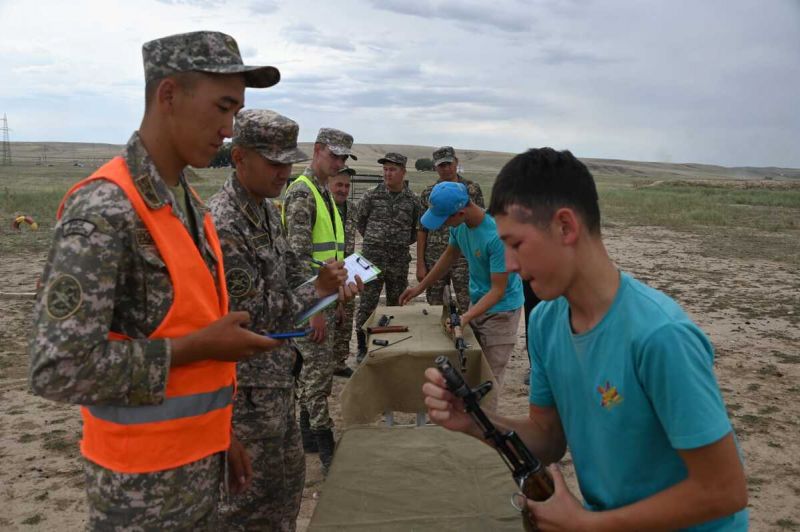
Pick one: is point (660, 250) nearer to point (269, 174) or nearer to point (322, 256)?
point (322, 256)

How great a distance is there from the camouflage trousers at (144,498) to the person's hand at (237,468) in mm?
341

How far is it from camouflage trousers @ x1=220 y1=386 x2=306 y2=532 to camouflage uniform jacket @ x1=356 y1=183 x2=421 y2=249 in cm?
462

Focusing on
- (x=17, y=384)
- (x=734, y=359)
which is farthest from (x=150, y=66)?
(x=734, y=359)

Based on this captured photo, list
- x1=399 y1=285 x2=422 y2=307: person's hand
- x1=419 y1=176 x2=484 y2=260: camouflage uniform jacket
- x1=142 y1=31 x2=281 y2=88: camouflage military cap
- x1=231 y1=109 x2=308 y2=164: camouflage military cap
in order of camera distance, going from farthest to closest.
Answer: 1. x1=419 y1=176 x2=484 y2=260: camouflage uniform jacket
2. x1=399 y1=285 x2=422 y2=307: person's hand
3. x1=231 y1=109 x2=308 y2=164: camouflage military cap
4. x1=142 y1=31 x2=281 y2=88: camouflage military cap

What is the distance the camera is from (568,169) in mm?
1689

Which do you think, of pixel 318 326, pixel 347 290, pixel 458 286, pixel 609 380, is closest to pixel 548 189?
pixel 609 380

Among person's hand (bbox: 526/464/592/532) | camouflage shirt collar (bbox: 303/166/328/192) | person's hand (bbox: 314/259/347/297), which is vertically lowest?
person's hand (bbox: 526/464/592/532)

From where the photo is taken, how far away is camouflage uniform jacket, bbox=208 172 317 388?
2717 millimetres

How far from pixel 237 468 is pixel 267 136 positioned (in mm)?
1514

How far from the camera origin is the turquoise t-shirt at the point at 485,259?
4402 millimetres

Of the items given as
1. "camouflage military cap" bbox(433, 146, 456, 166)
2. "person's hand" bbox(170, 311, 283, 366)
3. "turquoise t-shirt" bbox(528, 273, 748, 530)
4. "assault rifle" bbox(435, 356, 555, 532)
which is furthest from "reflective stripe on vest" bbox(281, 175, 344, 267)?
"turquoise t-shirt" bbox(528, 273, 748, 530)

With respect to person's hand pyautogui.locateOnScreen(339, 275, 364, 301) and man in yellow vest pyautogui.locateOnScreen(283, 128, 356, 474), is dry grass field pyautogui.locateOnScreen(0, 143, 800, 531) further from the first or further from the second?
person's hand pyautogui.locateOnScreen(339, 275, 364, 301)

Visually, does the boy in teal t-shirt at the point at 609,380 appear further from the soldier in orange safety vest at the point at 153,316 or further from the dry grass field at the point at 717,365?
the dry grass field at the point at 717,365

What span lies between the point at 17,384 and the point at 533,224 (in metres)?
6.42
